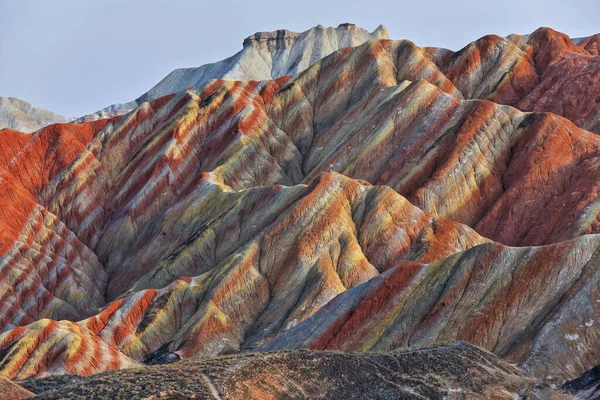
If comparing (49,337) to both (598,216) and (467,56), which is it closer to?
Result: (598,216)

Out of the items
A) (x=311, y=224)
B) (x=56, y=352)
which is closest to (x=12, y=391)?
(x=56, y=352)

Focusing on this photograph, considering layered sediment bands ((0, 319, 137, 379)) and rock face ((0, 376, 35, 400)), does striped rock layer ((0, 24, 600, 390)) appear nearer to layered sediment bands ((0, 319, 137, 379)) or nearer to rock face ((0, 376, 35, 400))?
layered sediment bands ((0, 319, 137, 379))

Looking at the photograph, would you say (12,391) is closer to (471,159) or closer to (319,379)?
(319,379)

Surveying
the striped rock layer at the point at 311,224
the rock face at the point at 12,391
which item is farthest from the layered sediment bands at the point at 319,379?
the striped rock layer at the point at 311,224

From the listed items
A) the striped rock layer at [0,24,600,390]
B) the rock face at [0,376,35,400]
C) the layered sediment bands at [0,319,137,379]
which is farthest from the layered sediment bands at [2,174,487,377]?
the rock face at [0,376,35,400]

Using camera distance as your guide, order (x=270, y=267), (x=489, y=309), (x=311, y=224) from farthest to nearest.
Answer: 1. (x=311, y=224)
2. (x=270, y=267)
3. (x=489, y=309)

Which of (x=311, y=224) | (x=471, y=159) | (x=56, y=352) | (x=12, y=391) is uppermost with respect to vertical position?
(x=471, y=159)
